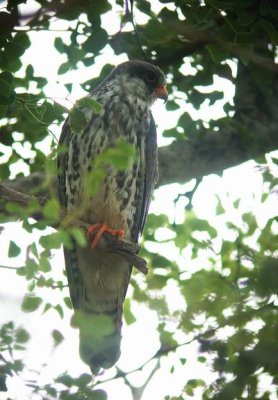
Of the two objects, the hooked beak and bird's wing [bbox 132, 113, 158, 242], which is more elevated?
the hooked beak

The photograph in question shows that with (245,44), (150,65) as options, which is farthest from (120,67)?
(245,44)

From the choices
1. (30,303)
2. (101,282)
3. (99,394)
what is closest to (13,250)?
(30,303)

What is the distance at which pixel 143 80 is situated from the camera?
6.16m

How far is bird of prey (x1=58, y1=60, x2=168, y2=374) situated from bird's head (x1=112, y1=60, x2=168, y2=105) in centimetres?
23

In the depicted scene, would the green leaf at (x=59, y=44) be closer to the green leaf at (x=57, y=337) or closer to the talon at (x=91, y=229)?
the talon at (x=91, y=229)

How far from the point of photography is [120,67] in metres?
6.06

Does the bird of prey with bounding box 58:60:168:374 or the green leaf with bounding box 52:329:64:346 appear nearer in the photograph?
the green leaf with bounding box 52:329:64:346

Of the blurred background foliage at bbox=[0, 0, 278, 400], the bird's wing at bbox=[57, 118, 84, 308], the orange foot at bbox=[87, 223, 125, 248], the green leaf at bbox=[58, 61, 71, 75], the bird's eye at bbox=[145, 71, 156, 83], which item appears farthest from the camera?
the bird's eye at bbox=[145, 71, 156, 83]

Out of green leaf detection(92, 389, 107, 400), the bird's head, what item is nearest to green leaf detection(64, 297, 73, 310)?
the bird's head

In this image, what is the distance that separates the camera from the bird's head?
590 cm

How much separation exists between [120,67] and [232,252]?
2437mm

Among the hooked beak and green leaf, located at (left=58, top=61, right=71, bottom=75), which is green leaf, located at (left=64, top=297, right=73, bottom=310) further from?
the hooked beak

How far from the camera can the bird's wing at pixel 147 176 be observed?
534cm

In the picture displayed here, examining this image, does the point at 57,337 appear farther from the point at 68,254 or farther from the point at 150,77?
the point at 150,77
